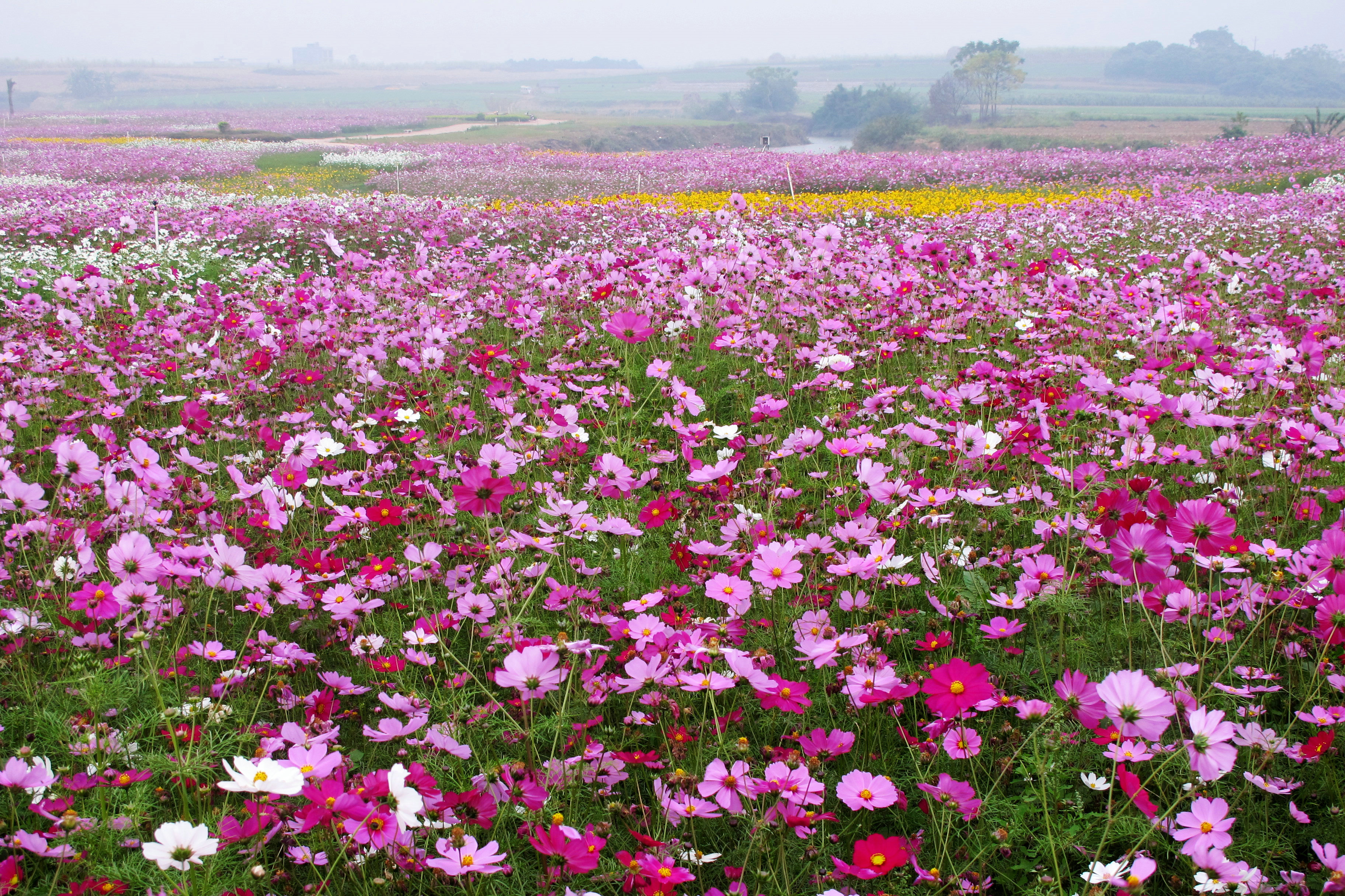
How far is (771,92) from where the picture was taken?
80.8 m

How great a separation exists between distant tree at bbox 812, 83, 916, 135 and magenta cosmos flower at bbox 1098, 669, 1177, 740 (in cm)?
6092

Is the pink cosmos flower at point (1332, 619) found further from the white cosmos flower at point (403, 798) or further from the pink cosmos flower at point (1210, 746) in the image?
the white cosmos flower at point (403, 798)

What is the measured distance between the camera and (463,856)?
1.08m

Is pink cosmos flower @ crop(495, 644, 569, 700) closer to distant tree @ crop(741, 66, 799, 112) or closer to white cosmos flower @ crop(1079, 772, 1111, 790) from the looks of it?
white cosmos flower @ crop(1079, 772, 1111, 790)

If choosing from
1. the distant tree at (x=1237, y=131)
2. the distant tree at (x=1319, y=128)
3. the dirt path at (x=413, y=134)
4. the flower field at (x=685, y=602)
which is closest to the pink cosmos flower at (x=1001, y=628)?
the flower field at (x=685, y=602)

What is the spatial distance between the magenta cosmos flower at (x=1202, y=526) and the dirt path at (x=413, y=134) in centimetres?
3095

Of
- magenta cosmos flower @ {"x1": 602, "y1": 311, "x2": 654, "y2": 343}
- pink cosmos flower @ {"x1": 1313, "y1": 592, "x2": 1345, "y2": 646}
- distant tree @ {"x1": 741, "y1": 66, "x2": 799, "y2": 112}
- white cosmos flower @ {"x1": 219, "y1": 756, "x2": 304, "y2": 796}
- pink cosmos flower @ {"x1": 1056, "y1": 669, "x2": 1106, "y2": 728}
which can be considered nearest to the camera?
white cosmos flower @ {"x1": 219, "y1": 756, "x2": 304, "y2": 796}

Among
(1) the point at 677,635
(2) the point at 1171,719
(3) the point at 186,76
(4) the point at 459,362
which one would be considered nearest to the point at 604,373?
(4) the point at 459,362

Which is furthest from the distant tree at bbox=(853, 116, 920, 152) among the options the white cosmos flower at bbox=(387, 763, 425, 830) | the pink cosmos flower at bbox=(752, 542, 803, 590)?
the white cosmos flower at bbox=(387, 763, 425, 830)

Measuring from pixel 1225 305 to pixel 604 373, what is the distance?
346 centimetres

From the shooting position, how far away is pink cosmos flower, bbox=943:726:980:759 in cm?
130

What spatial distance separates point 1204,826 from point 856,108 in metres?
67.2

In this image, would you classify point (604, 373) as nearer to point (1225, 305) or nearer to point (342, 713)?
point (342, 713)

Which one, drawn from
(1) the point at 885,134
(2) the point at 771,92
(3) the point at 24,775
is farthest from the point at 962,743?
(2) the point at 771,92
